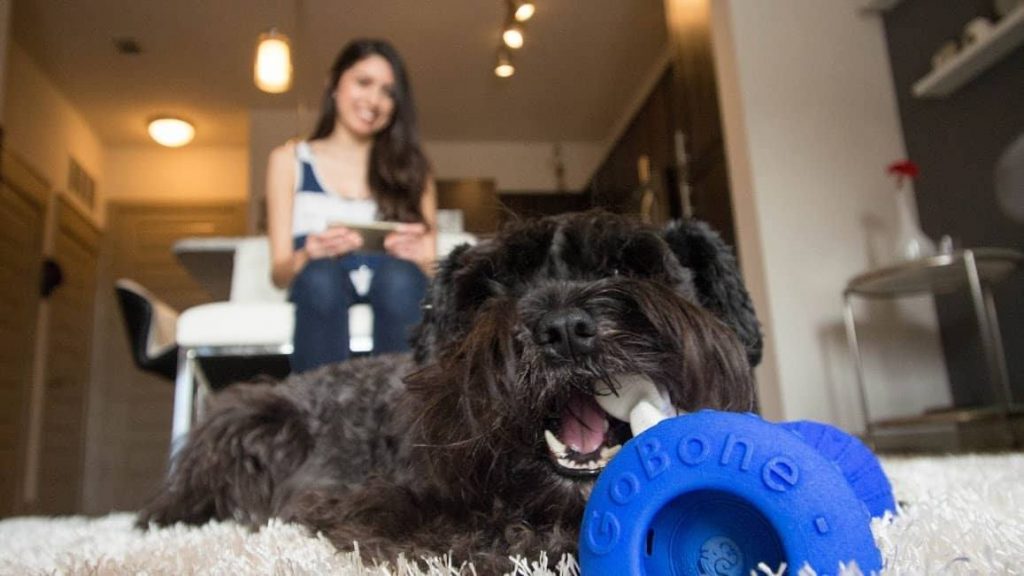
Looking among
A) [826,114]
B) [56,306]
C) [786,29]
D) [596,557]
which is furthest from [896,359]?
[56,306]

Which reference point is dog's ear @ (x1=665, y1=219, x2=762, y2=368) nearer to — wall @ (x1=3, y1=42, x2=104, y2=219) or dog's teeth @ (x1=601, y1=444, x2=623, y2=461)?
dog's teeth @ (x1=601, y1=444, x2=623, y2=461)

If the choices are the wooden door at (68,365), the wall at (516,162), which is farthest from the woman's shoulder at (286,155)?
the wall at (516,162)

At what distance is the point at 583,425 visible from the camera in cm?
105

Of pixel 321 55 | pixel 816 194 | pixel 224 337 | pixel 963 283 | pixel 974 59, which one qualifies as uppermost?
pixel 321 55

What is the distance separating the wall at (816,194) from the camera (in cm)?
411

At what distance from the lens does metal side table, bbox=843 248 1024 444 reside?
3.29 meters

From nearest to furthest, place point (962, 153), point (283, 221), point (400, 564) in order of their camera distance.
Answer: point (400, 564) < point (283, 221) < point (962, 153)

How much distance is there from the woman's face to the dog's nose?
228 centimetres

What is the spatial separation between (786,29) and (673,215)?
199 centimetres

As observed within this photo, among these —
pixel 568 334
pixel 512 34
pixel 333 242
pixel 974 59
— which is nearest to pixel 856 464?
pixel 568 334

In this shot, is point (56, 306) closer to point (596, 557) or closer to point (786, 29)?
point (786, 29)

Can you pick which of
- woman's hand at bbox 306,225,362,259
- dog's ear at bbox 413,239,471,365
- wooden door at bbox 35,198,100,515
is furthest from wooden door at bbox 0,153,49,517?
dog's ear at bbox 413,239,471,365

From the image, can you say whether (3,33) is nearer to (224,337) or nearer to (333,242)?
(224,337)

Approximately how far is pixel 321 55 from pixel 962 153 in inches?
217
